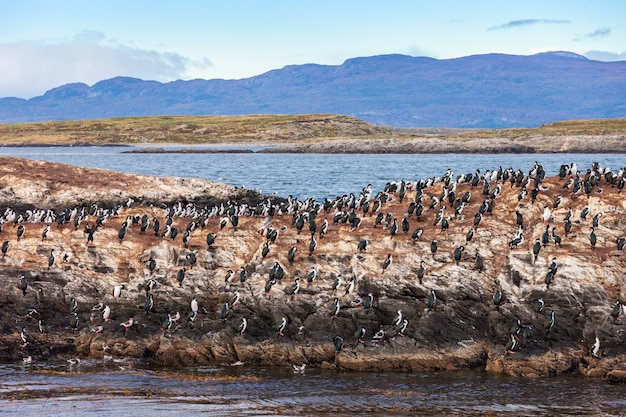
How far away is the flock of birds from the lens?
1249 inches

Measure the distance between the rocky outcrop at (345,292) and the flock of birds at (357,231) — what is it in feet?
0.38

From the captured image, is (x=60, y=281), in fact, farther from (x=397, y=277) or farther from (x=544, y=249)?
(x=544, y=249)

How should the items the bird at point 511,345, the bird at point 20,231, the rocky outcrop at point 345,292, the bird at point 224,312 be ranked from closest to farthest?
1. the bird at point 511,345
2. the rocky outcrop at point 345,292
3. the bird at point 224,312
4. the bird at point 20,231

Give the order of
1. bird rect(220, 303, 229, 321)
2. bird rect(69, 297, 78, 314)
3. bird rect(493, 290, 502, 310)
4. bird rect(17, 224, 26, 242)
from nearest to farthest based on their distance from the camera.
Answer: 1. bird rect(493, 290, 502, 310)
2. bird rect(220, 303, 229, 321)
3. bird rect(69, 297, 78, 314)
4. bird rect(17, 224, 26, 242)

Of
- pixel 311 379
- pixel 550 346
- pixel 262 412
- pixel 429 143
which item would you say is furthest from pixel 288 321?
pixel 429 143

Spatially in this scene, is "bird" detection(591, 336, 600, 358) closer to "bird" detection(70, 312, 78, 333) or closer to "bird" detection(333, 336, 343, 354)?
"bird" detection(333, 336, 343, 354)

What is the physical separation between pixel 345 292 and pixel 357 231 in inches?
173

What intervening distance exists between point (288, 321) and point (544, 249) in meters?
11.1

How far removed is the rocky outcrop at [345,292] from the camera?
30.3 meters

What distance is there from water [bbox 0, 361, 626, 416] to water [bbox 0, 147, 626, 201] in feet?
160

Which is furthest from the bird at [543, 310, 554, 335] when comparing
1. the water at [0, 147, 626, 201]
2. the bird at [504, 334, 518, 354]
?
the water at [0, 147, 626, 201]

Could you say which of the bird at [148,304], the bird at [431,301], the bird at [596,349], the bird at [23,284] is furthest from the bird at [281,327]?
the bird at [596,349]

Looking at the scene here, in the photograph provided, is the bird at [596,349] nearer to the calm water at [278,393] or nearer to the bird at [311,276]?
the calm water at [278,393]

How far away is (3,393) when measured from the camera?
26656 millimetres
